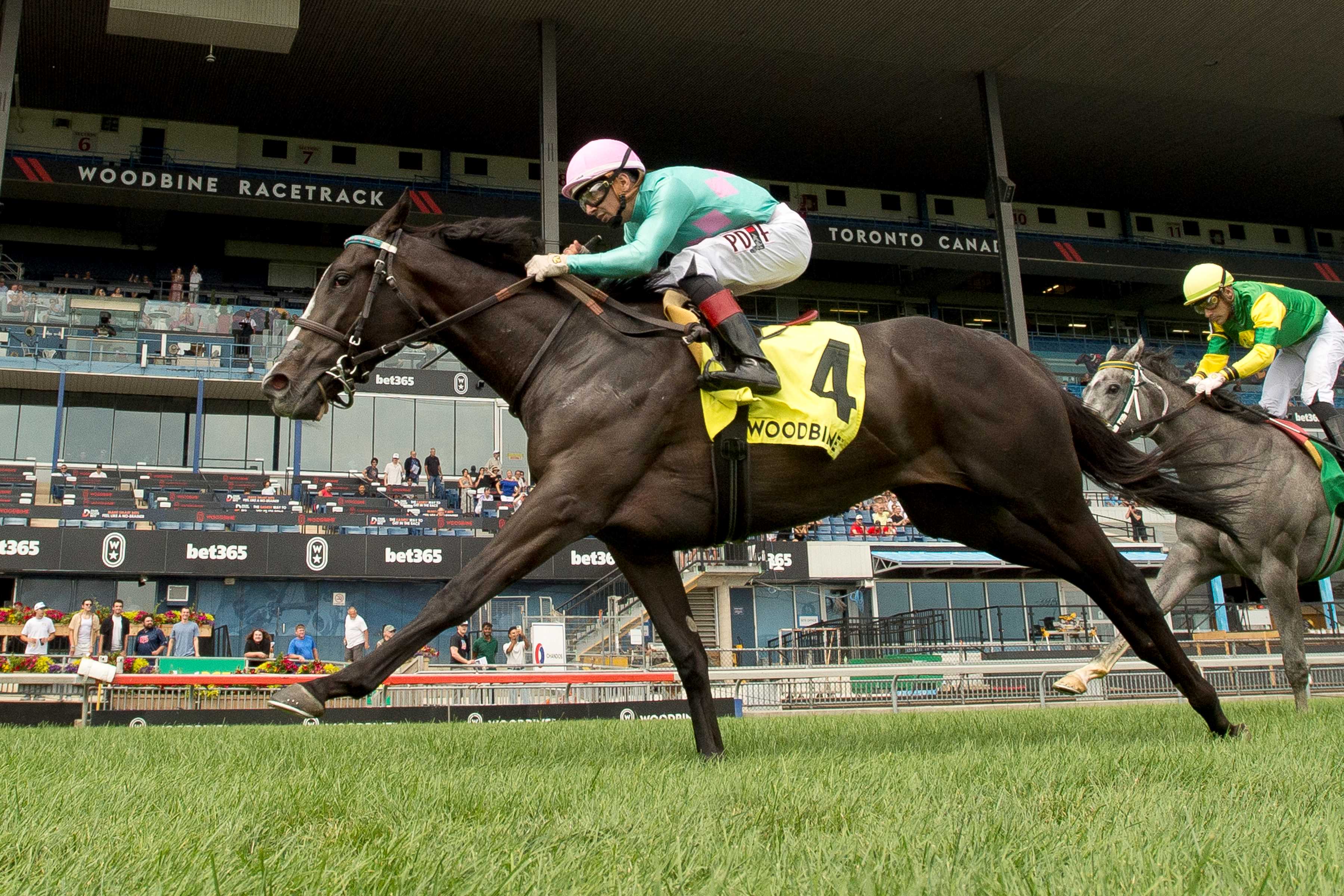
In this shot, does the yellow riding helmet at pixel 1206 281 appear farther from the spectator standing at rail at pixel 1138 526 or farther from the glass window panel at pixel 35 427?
the glass window panel at pixel 35 427

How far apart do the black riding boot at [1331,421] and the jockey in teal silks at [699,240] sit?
458cm

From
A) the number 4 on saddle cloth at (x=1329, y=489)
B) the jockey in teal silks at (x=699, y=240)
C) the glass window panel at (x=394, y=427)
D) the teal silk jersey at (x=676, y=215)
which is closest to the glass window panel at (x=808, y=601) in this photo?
the glass window panel at (x=394, y=427)

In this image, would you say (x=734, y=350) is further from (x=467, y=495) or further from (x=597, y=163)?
(x=467, y=495)

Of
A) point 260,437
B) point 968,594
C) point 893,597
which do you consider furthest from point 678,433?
point 260,437

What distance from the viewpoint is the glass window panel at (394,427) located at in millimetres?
36500

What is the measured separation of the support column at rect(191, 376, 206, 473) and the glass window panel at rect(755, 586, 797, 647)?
1703 centimetres

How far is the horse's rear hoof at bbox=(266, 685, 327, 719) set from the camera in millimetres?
4062

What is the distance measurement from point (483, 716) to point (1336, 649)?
676 inches

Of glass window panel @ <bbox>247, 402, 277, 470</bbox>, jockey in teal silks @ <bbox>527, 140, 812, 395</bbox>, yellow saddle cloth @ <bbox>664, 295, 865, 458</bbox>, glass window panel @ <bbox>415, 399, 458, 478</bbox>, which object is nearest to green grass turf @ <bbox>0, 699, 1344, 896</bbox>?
yellow saddle cloth @ <bbox>664, 295, 865, 458</bbox>

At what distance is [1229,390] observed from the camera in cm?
931

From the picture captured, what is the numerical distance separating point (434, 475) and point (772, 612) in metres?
10.7

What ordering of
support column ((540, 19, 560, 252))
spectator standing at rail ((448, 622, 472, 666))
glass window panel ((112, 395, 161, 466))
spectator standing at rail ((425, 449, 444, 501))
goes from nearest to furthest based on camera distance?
spectator standing at rail ((448, 622, 472, 666)) → support column ((540, 19, 560, 252)) → spectator standing at rail ((425, 449, 444, 501)) → glass window panel ((112, 395, 161, 466))

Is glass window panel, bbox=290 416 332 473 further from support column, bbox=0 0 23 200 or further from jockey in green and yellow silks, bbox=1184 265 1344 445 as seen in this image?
jockey in green and yellow silks, bbox=1184 265 1344 445

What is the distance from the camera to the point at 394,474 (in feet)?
105
